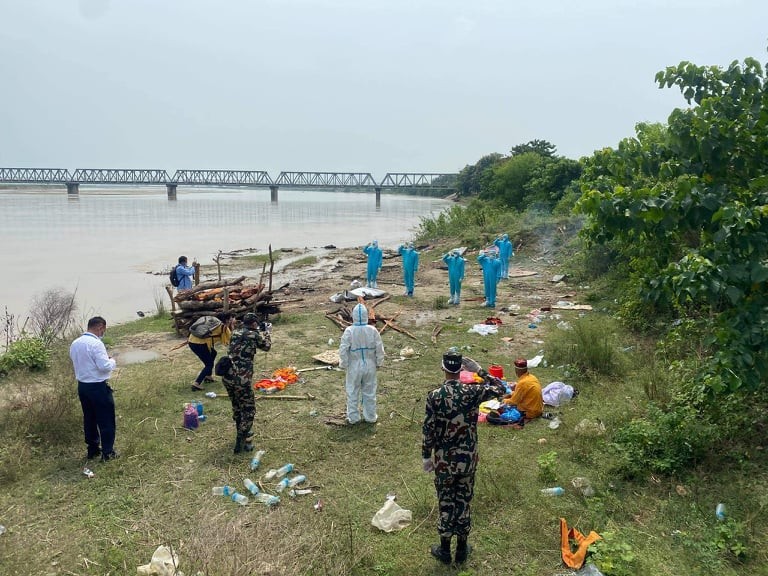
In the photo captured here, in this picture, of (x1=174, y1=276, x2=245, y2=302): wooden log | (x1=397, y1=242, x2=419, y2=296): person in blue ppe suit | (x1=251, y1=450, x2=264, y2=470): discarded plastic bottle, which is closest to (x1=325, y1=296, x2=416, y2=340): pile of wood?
(x1=397, y1=242, x2=419, y2=296): person in blue ppe suit

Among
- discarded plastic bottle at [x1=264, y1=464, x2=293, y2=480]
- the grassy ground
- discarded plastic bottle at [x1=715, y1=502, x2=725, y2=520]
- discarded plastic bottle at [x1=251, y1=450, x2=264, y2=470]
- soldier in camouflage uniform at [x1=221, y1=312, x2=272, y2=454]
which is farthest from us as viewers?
soldier in camouflage uniform at [x1=221, y1=312, x2=272, y2=454]

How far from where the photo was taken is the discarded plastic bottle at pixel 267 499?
566 cm

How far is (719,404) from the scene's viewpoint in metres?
6.14

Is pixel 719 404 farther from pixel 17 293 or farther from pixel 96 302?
pixel 17 293

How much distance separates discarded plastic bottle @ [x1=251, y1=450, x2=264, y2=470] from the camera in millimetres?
6420

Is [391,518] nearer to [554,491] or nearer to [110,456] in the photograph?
[554,491]

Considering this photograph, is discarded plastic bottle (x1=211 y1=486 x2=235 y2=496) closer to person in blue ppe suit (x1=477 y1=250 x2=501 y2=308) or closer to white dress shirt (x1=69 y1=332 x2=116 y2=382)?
white dress shirt (x1=69 y1=332 x2=116 y2=382)

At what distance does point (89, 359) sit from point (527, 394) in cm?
532

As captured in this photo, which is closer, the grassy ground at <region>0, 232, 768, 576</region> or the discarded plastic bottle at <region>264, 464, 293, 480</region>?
the grassy ground at <region>0, 232, 768, 576</region>

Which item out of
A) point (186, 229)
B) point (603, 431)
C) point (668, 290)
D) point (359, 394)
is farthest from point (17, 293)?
point (186, 229)

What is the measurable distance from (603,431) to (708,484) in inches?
54.1

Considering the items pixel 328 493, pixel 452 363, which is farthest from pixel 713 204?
pixel 328 493

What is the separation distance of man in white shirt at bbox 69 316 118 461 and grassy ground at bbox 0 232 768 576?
27cm

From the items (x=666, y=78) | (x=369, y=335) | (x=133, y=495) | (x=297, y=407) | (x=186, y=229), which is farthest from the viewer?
(x=186, y=229)
